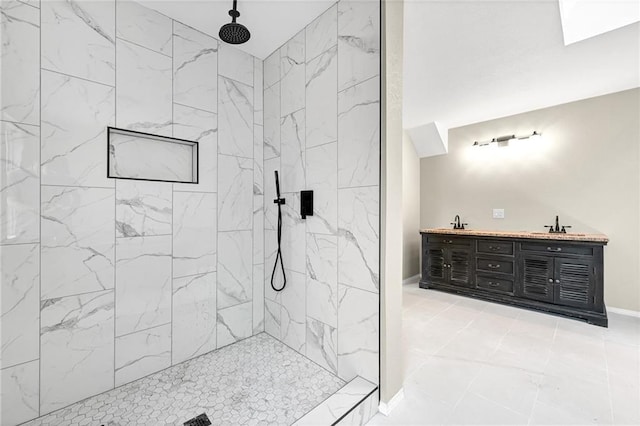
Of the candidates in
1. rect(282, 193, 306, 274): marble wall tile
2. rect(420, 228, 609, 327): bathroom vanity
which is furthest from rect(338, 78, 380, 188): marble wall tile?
rect(420, 228, 609, 327): bathroom vanity

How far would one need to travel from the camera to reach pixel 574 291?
9.90 feet

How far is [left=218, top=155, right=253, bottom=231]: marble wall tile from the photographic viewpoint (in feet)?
7.22

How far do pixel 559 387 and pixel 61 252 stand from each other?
328cm

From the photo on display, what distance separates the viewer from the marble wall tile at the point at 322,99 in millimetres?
1830

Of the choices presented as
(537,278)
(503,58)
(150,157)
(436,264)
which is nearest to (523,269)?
(537,278)

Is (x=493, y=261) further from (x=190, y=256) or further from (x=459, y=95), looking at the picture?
(x=190, y=256)

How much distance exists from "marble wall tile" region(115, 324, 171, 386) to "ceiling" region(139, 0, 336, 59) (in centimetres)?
219

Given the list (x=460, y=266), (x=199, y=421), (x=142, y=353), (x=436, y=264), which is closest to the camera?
(x=199, y=421)

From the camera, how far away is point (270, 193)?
7.83 feet

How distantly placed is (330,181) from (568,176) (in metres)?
3.55

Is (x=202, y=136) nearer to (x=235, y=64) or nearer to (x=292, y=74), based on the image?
(x=235, y=64)

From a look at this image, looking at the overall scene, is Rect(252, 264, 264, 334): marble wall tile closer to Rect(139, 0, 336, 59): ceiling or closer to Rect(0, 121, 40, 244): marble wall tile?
Rect(0, 121, 40, 244): marble wall tile

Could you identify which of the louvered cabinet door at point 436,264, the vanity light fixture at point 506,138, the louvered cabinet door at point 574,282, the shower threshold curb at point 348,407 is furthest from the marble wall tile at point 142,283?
the vanity light fixture at point 506,138

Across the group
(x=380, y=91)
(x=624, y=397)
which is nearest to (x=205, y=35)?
(x=380, y=91)
